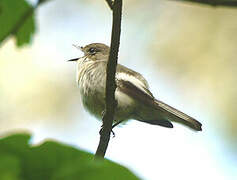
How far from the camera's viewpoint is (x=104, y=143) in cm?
355

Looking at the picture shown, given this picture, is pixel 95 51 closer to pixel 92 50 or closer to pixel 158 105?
pixel 92 50

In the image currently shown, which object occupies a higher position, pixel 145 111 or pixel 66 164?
pixel 66 164

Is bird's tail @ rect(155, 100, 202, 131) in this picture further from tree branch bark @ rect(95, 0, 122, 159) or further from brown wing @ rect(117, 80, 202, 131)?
tree branch bark @ rect(95, 0, 122, 159)

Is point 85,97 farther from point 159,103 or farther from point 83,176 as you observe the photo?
point 83,176

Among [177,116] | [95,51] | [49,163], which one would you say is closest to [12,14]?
[49,163]

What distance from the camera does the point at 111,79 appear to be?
324 centimetres

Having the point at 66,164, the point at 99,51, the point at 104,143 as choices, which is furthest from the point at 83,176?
the point at 99,51

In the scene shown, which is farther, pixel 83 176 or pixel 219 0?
pixel 219 0

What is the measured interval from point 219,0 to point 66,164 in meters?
0.90

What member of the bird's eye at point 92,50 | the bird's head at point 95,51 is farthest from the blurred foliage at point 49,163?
the bird's eye at point 92,50

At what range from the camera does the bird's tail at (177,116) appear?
478 cm

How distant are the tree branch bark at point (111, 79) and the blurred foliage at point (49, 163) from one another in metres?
1.57

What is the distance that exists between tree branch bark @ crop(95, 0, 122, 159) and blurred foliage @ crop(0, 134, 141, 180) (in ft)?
5.16

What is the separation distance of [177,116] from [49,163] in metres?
4.23
